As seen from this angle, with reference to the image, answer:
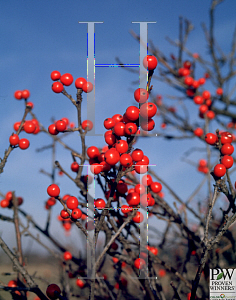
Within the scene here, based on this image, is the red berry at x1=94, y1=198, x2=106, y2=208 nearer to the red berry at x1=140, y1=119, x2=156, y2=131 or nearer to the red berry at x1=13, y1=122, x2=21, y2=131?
the red berry at x1=140, y1=119, x2=156, y2=131

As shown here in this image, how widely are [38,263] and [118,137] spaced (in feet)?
14.2

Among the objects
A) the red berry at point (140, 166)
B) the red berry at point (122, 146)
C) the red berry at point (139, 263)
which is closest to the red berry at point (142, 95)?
the red berry at point (122, 146)

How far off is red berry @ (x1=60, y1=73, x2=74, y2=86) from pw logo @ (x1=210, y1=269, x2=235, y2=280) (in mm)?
1975

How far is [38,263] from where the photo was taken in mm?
4785

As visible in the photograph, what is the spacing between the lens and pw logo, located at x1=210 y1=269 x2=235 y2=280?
2.02 metres

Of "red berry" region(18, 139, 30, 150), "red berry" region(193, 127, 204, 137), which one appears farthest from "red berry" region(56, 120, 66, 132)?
"red berry" region(193, 127, 204, 137)

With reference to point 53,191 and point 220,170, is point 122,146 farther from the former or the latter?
point 220,170

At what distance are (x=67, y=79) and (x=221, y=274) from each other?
2.04 meters

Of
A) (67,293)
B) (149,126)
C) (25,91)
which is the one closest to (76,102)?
(149,126)

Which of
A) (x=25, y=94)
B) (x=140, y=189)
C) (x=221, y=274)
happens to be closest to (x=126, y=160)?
(x=140, y=189)

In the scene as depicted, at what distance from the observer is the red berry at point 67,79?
1.95 m

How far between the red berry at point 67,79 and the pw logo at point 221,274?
1975 mm

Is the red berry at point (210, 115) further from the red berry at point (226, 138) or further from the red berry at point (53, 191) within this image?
the red berry at point (53, 191)

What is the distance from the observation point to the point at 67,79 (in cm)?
195
